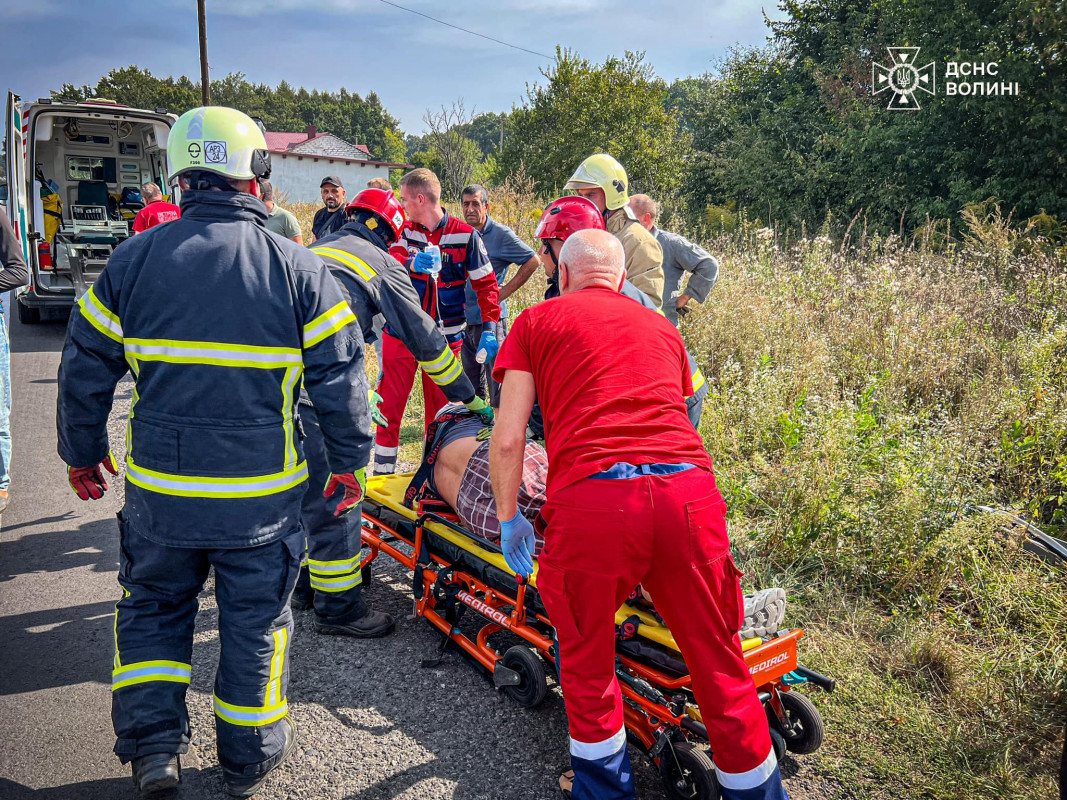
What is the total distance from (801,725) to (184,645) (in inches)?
88.2

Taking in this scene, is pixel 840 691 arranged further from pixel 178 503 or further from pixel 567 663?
pixel 178 503

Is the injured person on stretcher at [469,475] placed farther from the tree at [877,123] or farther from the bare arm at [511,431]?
the tree at [877,123]

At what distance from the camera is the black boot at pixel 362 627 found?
11.8 feet

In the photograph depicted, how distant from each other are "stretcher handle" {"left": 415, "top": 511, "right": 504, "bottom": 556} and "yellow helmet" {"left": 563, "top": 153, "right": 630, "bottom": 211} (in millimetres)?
2374

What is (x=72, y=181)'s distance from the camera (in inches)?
489

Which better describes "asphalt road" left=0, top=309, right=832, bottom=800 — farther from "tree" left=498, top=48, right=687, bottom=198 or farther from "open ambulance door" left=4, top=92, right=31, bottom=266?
"tree" left=498, top=48, right=687, bottom=198

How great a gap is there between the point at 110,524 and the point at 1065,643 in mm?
5325

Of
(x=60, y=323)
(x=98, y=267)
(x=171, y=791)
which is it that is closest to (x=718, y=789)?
(x=171, y=791)

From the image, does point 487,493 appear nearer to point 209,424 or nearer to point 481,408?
point 481,408

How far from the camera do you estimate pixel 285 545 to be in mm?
2531

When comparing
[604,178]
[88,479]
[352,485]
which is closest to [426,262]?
[604,178]

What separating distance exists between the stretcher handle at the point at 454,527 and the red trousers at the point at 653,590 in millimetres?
1059

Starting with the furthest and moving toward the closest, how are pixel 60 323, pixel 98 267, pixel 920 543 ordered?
pixel 60 323, pixel 98 267, pixel 920 543

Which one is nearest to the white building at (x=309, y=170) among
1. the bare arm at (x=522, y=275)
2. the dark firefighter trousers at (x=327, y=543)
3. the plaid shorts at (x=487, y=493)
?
the bare arm at (x=522, y=275)
